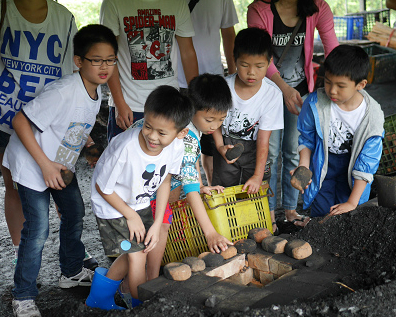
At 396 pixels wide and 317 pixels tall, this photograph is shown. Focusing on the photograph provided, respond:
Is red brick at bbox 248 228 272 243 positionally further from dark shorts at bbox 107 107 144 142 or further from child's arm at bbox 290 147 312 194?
dark shorts at bbox 107 107 144 142

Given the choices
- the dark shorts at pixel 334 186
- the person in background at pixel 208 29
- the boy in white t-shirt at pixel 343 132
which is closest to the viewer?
the boy in white t-shirt at pixel 343 132

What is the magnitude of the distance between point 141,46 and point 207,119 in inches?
32.8

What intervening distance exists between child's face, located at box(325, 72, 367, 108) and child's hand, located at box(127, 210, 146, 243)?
1402 millimetres

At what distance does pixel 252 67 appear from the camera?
3.05 meters

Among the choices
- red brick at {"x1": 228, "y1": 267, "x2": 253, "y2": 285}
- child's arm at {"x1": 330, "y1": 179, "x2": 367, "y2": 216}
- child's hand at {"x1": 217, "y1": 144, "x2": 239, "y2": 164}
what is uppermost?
child's hand at {"x1": 217, "y1": 144, "x2": 239, "y2": 164}

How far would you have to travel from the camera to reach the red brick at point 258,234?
285cm

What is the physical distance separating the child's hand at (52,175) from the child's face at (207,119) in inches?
33.1

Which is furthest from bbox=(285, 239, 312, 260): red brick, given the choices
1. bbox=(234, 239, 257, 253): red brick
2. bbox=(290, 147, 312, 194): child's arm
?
bbox=(290, 147, 312, 194): child's arm

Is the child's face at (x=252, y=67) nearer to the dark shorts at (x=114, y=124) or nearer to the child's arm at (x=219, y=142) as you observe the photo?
the child's arm at (x=219, y=142)

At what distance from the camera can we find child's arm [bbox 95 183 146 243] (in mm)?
2426

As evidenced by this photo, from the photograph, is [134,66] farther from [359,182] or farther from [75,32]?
[359,182]

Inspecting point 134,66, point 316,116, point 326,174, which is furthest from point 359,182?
point 134,66

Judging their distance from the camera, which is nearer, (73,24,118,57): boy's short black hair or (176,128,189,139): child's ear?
(176,128,189,139): child's ear

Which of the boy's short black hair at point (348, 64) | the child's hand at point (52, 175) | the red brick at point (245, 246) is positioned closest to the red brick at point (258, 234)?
the red brick at point (245, 246)
